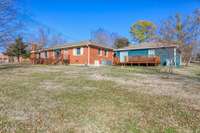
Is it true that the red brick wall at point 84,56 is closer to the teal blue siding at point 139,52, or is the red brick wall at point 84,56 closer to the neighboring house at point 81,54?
the neighboring house at point 81,54

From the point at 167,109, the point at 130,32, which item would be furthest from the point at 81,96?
the point at 130,32

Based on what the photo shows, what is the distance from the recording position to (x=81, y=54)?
63.7 ft

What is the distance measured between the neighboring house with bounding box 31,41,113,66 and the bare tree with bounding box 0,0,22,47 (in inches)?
285

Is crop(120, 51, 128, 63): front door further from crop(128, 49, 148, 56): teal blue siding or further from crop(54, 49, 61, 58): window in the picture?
crop(54, 49, 61, 58): window

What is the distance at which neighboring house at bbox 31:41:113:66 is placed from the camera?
744 inches

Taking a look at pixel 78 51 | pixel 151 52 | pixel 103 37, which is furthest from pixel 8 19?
pixel 103 37

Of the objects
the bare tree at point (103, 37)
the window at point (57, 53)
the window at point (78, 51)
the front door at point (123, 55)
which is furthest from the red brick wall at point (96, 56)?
the bare tree at point (103, 37)

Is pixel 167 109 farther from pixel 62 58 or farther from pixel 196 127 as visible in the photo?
pixel 62 58

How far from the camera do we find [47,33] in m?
40.4

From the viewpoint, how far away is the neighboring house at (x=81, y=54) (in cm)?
1891

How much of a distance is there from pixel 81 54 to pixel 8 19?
27.8 feet

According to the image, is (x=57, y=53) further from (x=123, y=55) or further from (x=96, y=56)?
(x=123, y=55)

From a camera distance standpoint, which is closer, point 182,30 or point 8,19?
point 8,19

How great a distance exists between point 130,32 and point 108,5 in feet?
70.5
